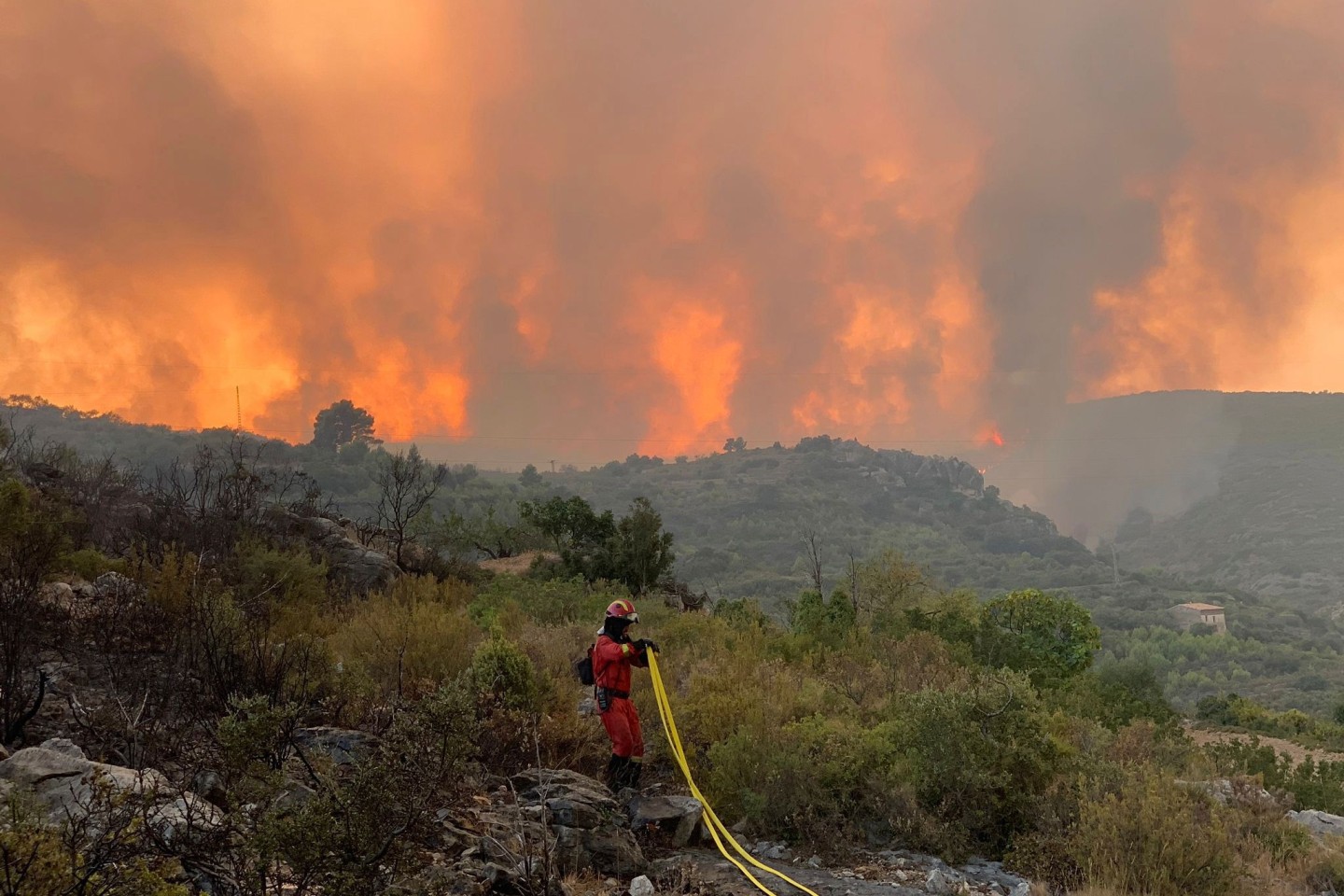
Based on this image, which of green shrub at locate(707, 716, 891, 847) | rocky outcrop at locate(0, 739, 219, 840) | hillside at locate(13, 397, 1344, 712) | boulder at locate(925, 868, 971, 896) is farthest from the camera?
hillside at locate(13, 397, 1344, 712)

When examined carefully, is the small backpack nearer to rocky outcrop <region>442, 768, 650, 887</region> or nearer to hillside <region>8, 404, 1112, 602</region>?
rocky outcrop <region>442, 768, 650, 887</region>

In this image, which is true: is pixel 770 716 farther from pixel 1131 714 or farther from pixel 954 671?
pixel 1131 714

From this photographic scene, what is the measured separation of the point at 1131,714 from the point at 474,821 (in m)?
13.1

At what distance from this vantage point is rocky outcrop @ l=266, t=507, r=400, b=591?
20734 mm

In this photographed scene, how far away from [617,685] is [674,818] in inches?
55.8

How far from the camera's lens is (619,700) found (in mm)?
8203

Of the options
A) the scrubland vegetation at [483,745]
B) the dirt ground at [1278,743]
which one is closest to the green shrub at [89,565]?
the scrubland vegetation at [483,745]

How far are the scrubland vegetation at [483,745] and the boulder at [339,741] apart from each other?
35 cm

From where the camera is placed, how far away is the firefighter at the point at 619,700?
814cm

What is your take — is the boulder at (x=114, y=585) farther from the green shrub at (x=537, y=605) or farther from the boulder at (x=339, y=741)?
the green shrub at (x=537, y=605)

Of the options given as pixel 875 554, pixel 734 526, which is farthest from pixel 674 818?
pixel 734 526

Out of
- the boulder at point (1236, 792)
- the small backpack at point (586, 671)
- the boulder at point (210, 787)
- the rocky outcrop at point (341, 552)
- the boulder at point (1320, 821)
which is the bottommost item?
the boulder at point (1320, 821)

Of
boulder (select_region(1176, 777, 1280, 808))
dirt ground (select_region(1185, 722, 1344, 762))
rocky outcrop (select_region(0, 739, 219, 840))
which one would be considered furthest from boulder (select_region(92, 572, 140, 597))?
dirt ground (select_region(1185, 722, 1344, 762))

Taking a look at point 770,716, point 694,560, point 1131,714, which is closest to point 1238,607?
point 694,560
